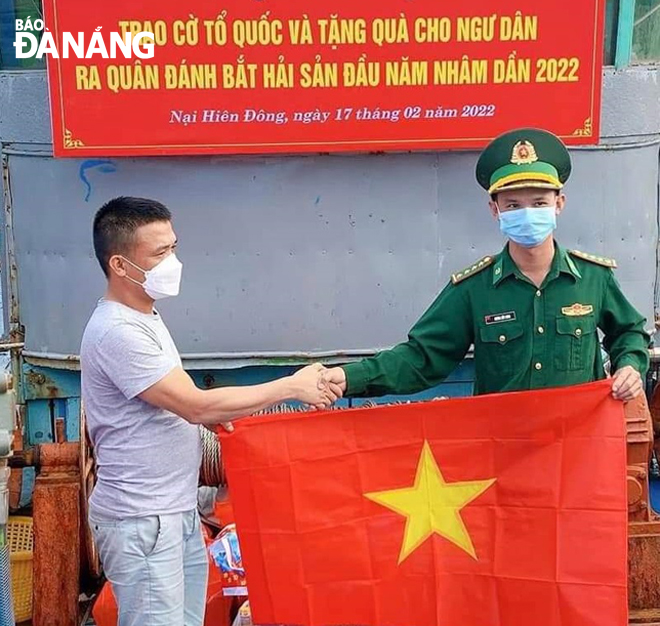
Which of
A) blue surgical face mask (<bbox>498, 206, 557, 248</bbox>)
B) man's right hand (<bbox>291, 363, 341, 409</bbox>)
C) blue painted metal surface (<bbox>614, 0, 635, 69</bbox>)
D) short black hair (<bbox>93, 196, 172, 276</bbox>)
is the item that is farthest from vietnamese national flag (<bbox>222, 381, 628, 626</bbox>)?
blue painted metal surface (<bbox>614, 0, 635, 69</bbox>)

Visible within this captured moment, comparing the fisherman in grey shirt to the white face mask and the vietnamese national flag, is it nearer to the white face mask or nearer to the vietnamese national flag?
the white face mask

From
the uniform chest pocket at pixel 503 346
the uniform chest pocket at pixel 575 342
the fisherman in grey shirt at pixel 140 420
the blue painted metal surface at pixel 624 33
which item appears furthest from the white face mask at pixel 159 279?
the blue painted metal surface at pixel 624 33

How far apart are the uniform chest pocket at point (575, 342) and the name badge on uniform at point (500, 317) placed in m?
0.15

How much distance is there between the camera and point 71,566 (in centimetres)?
419

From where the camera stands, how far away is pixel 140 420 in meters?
3.06

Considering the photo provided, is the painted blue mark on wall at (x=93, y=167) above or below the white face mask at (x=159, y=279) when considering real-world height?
above

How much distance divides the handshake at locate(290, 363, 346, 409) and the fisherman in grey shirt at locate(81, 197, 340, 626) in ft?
0.35

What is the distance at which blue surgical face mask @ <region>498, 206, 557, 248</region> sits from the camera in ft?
10.4

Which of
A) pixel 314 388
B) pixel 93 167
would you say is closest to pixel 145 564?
pixel 314 388

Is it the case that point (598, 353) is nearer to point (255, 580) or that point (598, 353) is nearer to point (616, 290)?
point (616, 290)

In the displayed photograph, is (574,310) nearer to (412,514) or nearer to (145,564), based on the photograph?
(412,514)

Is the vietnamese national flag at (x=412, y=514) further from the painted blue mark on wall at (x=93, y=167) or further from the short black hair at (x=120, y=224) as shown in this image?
the painted blue mark on wall at (x=93, y=167)

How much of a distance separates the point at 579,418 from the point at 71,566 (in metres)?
2.23

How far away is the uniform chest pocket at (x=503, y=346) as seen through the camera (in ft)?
10.9
